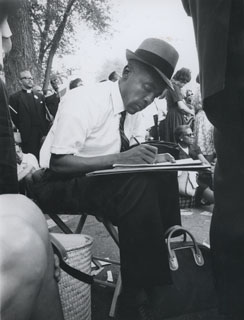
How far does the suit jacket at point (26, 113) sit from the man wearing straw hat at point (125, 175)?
4.28 metres

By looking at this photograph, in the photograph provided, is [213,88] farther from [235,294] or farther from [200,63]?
[235,294]

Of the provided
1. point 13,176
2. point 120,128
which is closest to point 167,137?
point 120,128

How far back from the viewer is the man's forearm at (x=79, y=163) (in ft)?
6.84

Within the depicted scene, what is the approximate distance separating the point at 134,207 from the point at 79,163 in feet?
1.63

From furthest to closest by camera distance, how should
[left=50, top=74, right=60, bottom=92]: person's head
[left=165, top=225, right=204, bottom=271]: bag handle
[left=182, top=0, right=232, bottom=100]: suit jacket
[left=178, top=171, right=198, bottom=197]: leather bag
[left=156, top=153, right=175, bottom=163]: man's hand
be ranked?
[left=50, top=74, right=60, bottom=92]: person's head, [left=178, top=171, right=198, bottom=197]: leather bag, [left=156, top=153, right=175, bottom=163]: man's hand, [left=165, top=225, right=204, bottom=271]: bag handle, [left=182, top=0, right=232, bottom=100]: suit jacket

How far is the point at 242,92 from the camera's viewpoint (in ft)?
3.85

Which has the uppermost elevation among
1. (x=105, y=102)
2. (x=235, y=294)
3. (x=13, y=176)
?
(x=105, y=102)

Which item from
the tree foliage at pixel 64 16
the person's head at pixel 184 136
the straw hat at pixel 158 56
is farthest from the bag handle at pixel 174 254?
the person's head at pixel 184 136

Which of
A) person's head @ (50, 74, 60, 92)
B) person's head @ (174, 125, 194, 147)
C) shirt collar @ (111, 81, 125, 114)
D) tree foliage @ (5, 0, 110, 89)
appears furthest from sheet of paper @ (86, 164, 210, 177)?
person's head @ (50, 74, 60, 92)

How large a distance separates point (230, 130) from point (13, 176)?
2.41 ft

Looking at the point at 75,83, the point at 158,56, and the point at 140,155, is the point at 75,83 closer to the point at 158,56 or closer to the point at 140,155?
the point at 158,56

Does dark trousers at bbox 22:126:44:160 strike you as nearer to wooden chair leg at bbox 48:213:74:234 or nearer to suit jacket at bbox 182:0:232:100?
wooden chair leg at bbox 48:213:74:234

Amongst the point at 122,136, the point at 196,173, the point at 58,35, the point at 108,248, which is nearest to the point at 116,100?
the point at 122,136

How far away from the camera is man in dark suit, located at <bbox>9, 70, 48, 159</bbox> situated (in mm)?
6551
